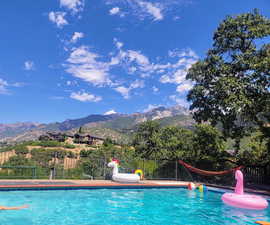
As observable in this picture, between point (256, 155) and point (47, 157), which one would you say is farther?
point (47, 157)

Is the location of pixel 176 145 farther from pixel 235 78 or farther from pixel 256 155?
pixel 235 78

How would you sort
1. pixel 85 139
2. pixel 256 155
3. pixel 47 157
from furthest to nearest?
pixel 85 139 < pixel 47 157 < pixel 256 155

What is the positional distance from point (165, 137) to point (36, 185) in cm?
1923

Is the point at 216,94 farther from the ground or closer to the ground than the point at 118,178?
farther from the ground

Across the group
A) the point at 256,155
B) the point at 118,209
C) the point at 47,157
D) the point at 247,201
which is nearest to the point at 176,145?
the point at 256,155

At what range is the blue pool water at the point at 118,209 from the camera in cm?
674

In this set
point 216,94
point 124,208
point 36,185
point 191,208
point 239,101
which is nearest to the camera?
point 124,208

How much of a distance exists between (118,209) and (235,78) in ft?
32.0

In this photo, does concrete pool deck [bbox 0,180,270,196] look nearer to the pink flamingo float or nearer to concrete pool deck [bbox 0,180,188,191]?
concrete pool deck [bbox 0,180,188,191]

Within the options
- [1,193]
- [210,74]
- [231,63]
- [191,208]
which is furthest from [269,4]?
[1,193]

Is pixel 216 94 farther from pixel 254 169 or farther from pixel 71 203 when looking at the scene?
pixel 71 203

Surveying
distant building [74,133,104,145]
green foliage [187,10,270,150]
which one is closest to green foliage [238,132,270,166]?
green foliage [187,10,270,150]

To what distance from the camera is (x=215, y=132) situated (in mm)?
15695

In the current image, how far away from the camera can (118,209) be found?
321 inches
